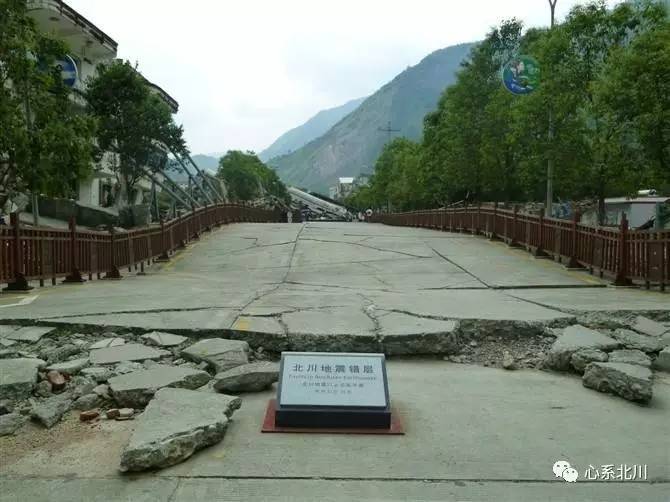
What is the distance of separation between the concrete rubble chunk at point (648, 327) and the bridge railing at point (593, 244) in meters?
3.21

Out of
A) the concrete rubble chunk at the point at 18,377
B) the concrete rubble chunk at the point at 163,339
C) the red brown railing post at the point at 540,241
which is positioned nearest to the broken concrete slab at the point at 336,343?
the concrete rubble chunk at the point at 163,339

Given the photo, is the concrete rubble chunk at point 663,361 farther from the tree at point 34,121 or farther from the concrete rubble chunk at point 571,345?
the tree at point 34,121

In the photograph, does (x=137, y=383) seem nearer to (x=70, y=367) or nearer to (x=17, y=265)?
(x=70, y=367)

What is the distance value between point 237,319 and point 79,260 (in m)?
5.70

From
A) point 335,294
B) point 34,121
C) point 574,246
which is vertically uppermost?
point 34,121

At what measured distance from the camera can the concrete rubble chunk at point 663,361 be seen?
5.57m

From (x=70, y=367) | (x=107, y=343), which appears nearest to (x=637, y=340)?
(x=107, y=343)

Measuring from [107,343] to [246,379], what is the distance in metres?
1.67

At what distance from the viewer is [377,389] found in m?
4.10

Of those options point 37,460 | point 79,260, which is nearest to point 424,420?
point 37,460

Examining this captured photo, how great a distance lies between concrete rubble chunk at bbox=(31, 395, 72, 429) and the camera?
4.16 m

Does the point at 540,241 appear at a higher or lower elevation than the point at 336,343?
higher

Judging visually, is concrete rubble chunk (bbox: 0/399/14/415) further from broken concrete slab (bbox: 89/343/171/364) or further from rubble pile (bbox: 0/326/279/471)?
broken concrete slab (bbox: 89/343/171/364)

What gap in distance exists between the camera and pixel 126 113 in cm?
2470
